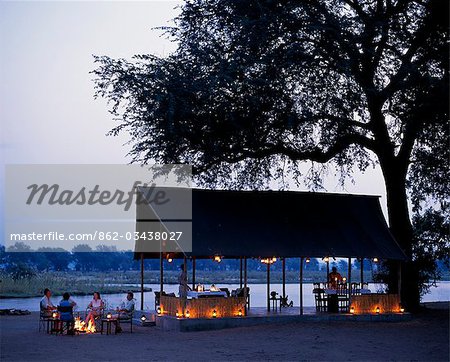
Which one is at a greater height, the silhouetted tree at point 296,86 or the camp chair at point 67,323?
the silhouetted tree at point 296,86

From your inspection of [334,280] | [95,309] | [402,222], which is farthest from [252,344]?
[402,222]

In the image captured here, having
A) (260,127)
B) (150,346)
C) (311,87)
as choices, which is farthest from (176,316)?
(311,87)

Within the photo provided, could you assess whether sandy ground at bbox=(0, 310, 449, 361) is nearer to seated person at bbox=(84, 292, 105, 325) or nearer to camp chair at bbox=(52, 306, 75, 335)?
camp chair at bbox=(52, 306, 75, 335)

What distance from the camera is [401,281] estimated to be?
25969 millimetres

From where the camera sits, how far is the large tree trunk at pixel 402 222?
86.7 ft

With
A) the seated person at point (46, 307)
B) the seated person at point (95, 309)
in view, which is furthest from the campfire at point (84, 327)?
the seated person at point (46, 307)

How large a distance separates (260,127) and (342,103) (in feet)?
9.05

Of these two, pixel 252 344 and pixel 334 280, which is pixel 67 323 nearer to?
pixel 252 344

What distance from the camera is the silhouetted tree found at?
22516 mm

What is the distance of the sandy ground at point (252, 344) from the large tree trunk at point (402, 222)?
377 centimetres

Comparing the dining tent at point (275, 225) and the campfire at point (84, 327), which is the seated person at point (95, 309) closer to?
the campfire at point (84, 327)

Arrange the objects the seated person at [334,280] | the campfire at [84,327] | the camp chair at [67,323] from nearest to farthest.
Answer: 1. the camp chair at [67,323]
2. the campfire at [84,327]
3. the seated person at [334,280]

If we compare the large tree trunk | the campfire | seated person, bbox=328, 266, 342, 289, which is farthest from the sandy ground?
the large tree trunk

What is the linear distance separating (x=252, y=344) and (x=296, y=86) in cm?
965
